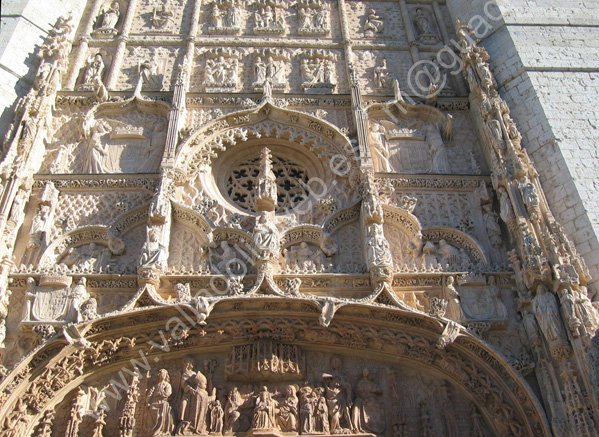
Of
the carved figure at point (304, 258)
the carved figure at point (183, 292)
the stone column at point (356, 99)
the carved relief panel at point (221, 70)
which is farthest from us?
the carved relief panel at point (221, 70)

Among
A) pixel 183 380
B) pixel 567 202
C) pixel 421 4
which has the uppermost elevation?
pixel 421 4

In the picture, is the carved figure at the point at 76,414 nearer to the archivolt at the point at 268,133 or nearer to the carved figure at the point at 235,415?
the carved figure at the point at 235,415

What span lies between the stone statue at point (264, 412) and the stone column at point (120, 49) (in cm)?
634

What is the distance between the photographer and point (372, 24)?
13.0 meters

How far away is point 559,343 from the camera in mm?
7488

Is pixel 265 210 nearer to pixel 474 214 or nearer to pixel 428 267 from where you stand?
pixel 428 267

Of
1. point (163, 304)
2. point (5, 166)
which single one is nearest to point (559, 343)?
point (163, 304)

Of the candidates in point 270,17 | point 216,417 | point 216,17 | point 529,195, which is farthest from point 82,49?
point 529,195

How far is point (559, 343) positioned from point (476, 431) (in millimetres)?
1432

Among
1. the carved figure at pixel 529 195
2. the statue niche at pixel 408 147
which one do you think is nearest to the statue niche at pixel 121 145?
the statue niche at pixel 408 147

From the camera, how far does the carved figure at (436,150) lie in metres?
10.4

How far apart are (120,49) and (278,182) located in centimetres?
430

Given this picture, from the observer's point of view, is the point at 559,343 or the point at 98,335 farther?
the point at 98,335

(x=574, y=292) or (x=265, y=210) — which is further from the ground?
(x=265, y=210)
